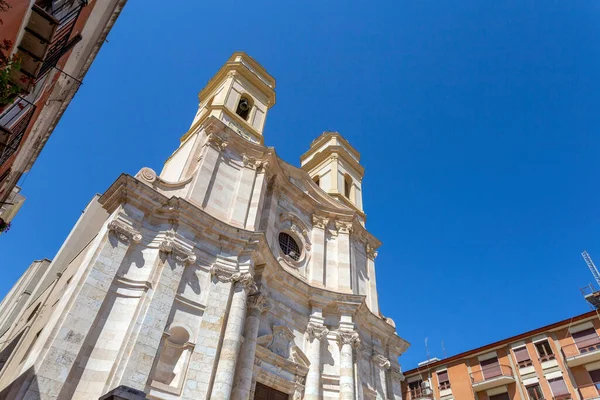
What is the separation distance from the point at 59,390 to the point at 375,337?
1409 centimetres

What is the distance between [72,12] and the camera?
29.2ft

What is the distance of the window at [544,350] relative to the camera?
23.3 metres

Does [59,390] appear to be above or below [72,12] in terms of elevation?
below

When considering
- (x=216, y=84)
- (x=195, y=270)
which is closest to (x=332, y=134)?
(x=216, y=84)

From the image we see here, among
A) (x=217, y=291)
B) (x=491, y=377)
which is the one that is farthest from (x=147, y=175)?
(x=491, y=377)

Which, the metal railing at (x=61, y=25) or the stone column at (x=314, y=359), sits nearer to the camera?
the metal railing at (x=61, y=25)

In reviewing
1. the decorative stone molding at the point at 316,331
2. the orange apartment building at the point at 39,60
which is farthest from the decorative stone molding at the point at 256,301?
the orange apartment building at the point at 39,60

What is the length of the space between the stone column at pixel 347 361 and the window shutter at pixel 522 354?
512 inches

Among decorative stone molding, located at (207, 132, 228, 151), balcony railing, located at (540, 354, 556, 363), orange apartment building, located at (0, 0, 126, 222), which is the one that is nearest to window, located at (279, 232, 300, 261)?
decorative stone molding, located at (207, 132, 228, 151)

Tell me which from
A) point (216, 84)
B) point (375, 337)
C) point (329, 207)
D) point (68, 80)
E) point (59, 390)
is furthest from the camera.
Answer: point (216, 84)

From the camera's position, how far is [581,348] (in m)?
22.5

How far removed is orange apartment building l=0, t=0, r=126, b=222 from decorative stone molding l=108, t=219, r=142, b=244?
3.25 meters

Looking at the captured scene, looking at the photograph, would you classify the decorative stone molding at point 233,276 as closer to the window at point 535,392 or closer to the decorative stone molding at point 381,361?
the decorative stone molding at point 381,361

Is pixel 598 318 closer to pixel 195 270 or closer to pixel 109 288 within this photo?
pixel 195 270
